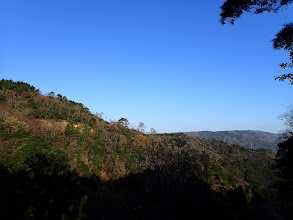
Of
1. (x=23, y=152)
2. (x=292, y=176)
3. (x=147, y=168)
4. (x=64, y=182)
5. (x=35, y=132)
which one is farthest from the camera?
(x=147, y=168)

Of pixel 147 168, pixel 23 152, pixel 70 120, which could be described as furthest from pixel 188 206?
pixel 70 120

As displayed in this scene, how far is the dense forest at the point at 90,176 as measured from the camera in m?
12.1

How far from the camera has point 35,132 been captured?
3062 cm

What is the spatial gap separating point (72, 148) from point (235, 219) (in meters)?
25.4

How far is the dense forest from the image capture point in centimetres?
1209

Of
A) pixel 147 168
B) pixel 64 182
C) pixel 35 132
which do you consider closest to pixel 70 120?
pixel 35 132

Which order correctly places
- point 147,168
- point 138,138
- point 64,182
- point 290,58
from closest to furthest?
point 290,58, point 64,182, point 147,168, point 138,138

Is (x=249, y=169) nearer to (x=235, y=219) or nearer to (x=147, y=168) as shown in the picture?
(x=147, y=168)

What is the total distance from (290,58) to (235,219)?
12.6 m

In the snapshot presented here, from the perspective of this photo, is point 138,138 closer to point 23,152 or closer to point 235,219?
point 23,152

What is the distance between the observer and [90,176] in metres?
25.6

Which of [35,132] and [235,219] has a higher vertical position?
[35,132]

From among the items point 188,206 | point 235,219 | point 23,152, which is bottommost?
point 188,206

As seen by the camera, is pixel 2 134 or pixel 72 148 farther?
pixel 72 148
